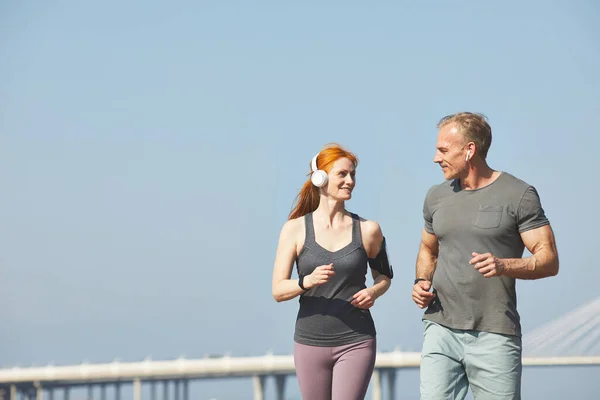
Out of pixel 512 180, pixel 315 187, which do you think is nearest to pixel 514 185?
pixel 512 180

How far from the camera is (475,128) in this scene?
21.5 feet

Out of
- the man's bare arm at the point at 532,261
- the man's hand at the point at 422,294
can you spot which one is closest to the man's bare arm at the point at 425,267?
the man's hand at the point at 422,294

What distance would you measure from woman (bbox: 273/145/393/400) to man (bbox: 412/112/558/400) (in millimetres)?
402

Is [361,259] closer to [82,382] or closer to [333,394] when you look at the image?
[333,394]

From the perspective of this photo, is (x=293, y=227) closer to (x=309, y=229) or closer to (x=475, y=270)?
(x=309, y=229)

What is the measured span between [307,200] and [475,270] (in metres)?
1.33

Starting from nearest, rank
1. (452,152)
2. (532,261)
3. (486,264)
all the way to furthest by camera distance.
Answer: (486,264) < (532,261) < (452,152)

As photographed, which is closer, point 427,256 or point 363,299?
point 363,299

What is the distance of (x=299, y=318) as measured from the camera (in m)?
6.97

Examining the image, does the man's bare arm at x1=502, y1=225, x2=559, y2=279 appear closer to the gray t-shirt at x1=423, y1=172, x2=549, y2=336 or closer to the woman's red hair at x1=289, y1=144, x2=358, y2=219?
the gray t-shirt at x1=423, y1=172, x2=549, y2=336

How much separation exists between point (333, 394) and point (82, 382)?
307ft

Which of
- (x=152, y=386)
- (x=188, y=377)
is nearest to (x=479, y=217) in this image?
(x=188, y=377)

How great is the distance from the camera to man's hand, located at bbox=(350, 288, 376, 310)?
6.71 meters

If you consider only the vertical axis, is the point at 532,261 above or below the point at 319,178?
below
